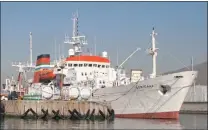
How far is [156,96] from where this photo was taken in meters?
45.6

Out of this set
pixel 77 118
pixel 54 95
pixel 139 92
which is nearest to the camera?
pixel 77 118

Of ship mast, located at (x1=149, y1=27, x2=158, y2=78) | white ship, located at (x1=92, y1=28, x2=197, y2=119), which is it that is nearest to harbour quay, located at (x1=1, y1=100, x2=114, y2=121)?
white ship, located at (x1=92, y1=28, x2=197, y2=119)

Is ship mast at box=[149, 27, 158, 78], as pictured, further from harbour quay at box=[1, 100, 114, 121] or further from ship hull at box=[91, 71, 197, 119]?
harbour quay at box=[1, 100, 114, 121]

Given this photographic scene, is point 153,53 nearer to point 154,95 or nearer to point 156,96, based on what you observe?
point 154,95

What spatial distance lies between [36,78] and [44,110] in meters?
17.0

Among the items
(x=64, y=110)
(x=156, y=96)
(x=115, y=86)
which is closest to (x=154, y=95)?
(x=156, y=96)

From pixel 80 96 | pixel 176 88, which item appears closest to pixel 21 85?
pixel 80 96

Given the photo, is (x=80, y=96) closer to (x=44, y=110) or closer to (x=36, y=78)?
(x=44, y=110)

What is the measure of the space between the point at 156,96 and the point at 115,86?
4839 mm

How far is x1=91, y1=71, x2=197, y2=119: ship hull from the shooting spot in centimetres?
4519

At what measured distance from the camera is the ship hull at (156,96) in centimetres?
4519

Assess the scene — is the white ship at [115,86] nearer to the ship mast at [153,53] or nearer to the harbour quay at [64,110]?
the ship mast at [153,53]

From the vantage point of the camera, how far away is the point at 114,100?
47.6 metres

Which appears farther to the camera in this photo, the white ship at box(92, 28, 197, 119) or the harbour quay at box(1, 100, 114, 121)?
the white ship at box(92, 28, 197, 119)
